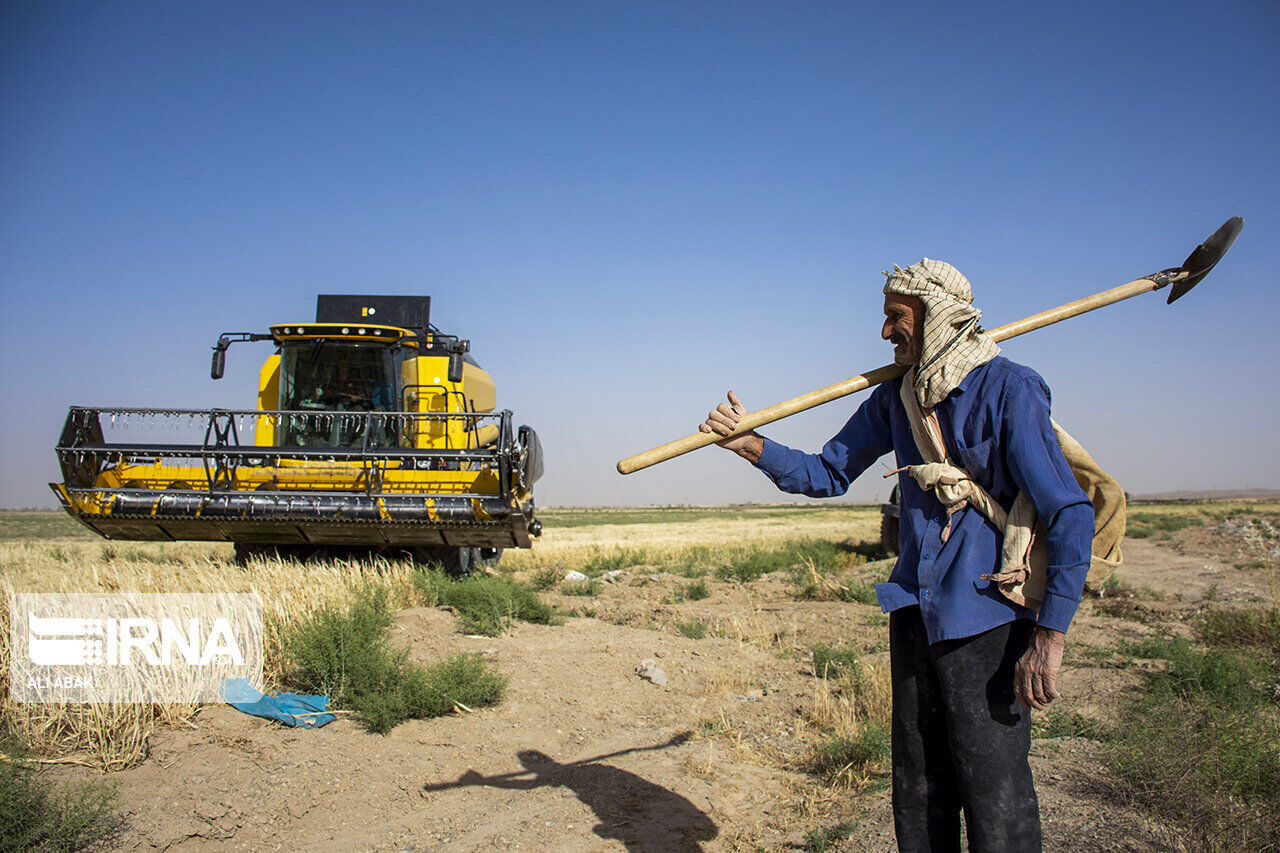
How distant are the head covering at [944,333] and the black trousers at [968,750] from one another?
0.68 metres

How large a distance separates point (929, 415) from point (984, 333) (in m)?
0.29

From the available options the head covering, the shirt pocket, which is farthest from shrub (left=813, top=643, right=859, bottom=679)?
the head covering

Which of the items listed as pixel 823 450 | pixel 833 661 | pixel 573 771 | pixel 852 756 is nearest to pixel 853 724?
pixel 852 756

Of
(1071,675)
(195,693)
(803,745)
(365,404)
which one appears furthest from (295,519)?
(1071,675)

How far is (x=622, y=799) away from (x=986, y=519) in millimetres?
2552

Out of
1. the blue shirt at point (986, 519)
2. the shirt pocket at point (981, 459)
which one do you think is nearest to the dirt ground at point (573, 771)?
the blue shirt at point (986, 519)

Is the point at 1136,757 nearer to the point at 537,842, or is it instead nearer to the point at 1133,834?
the point at 1133,834

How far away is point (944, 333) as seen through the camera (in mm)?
2287

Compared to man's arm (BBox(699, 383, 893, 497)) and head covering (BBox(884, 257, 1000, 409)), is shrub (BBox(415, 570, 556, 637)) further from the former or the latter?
head covering (BBox(884, 257, 1000, 409))

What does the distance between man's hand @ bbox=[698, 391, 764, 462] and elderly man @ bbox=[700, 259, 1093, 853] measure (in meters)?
0.50

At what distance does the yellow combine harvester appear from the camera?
26.5 feet

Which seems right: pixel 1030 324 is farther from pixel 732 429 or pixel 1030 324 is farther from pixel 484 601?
pixel 484 601

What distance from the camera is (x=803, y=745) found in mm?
4797

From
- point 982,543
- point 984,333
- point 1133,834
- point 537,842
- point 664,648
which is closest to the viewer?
point 982,543
